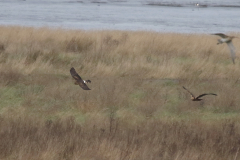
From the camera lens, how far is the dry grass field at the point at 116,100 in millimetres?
6410

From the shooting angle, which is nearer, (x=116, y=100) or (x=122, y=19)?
(x=116, y=100)

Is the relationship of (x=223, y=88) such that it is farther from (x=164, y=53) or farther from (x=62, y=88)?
(x=164, y=53)

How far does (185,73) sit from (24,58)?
14.5ft

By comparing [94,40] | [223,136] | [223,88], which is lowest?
[94,40]

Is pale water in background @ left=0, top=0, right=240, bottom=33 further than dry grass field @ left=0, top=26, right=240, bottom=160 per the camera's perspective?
Yes

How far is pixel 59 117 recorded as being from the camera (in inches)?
329

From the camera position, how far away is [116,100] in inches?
371

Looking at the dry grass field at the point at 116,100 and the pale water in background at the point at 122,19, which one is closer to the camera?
the dry grass field at the point at 116,100

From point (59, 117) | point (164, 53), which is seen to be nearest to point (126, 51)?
point (164, 53)

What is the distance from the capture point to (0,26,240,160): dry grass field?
21.0 feet

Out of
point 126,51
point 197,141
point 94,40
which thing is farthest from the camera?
point 94,40

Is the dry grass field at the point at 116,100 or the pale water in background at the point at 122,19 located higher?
the dry grass field at the point at 116,100

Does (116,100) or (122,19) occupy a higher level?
(116,100)

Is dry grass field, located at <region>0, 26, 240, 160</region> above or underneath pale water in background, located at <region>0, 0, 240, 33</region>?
above
